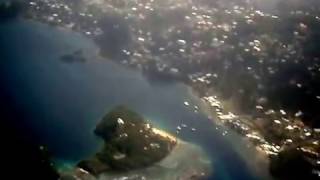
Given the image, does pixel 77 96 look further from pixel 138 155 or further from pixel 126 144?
pixel 138 155

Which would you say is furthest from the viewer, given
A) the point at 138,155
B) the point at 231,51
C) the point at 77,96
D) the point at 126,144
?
the point at 231,51

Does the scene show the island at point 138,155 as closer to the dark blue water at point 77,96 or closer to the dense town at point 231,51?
the dark blue water at point 77,96

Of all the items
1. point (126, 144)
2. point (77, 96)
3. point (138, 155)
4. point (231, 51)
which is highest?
point (138, 155)

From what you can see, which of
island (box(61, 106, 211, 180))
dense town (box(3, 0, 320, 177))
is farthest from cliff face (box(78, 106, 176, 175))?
dense town (box(3, 0, 320, 177))

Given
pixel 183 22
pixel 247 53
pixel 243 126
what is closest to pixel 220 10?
pixel 183 22

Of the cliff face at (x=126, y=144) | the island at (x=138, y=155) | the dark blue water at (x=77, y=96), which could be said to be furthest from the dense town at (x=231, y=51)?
the cliff face at (x=126, y=144)

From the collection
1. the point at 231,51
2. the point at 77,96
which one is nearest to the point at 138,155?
the point at 77,96
